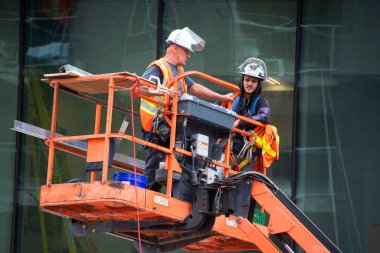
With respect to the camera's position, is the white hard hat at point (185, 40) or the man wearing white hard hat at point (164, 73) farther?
the white hard hat at point (185, 40)

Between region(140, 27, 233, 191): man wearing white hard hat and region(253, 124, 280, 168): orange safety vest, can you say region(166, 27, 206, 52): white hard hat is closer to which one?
region(140, 27, 233, 191): man wearing white hard hat

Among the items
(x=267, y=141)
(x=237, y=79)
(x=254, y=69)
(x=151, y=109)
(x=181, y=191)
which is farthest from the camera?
(x=237, y=79)

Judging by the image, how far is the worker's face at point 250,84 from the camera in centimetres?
1464

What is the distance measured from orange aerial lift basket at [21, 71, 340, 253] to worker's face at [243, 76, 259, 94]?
1.50 meters

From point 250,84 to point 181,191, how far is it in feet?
7.90

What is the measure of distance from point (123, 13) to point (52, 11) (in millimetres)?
1324

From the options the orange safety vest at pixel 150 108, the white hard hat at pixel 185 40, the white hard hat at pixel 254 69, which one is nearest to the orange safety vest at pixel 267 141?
the white hard hat at pixel 254 69

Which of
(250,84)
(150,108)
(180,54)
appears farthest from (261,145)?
(150,108)

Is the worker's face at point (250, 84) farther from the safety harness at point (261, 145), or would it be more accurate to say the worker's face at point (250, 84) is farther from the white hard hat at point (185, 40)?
the white hard hat at point (185, 40)

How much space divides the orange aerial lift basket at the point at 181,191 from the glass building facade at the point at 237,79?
5.53 metres

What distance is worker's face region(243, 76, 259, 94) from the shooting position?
14.6 meters

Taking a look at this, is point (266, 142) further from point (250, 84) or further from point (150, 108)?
point (150, 108)

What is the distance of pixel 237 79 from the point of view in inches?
755

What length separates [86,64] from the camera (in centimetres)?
2014
